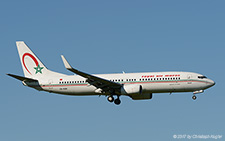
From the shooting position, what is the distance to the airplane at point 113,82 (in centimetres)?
5816

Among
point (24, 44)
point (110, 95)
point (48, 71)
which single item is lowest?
point (110, 95)

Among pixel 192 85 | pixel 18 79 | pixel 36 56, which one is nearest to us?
pixel 192 85

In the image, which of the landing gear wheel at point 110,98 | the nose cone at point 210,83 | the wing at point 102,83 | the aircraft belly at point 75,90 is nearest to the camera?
the wing at point 102,83

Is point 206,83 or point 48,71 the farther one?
point 48,71

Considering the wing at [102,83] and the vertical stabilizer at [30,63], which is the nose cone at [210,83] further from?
the vertical stabilizer at [30,63]

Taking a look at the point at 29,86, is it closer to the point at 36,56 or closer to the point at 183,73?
the point at 36,56

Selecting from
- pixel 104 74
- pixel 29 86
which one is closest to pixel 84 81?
pixel 104 74

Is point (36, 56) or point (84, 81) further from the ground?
point (36, 56)

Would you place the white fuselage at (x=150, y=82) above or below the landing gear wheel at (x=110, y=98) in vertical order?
above

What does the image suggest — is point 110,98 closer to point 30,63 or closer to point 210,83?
point 210,83

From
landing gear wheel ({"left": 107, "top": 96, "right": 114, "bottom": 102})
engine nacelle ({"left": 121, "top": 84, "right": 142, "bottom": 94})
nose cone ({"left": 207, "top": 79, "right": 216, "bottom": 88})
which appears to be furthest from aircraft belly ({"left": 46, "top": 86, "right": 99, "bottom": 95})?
nose cone ({"left": 207, "top": 79, "right": 216, "bottom": 88})

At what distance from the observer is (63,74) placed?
6456 centimetres

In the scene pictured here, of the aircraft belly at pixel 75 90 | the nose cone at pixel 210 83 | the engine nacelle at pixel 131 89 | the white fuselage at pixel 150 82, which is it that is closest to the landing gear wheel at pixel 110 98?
the white fuselage at pixel 150 82

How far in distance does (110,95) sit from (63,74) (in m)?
7.97
